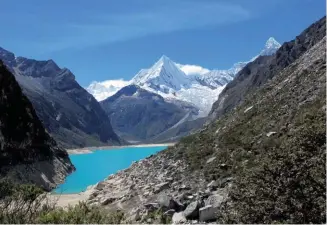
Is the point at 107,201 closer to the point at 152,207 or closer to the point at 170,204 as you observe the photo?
the point at 152,207

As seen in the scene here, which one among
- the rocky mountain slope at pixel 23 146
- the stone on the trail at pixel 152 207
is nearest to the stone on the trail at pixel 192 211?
the stone on the trail at pixel 152 207

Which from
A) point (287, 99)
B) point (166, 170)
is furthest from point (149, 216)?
point (287, 99)

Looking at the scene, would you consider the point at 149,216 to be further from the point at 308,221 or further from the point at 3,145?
the point at 3,145

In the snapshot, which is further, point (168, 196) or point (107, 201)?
point (107, 201)

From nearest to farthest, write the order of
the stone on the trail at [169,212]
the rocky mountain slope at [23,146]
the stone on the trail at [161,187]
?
the stone on the trail at [169,212] → the stone on the trail at [161,187] → the rocky mountain slope at [23,146]

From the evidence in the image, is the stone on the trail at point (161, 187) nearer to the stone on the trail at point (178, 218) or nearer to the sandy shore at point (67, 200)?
the stone on the trail at point (178, 218)

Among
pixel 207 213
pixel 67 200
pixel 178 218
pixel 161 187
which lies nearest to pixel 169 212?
pixel 178 218

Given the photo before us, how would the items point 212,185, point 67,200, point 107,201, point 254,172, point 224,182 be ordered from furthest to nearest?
point 67,200, point 107,201, point 212,185, point 224,182, point 254,172
